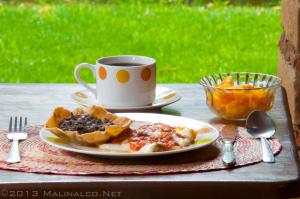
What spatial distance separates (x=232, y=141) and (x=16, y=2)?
13.4ft

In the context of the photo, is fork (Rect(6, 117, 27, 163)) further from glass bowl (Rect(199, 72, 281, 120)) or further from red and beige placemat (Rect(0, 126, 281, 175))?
glass bowl (Rect(199, 72, 281, 120))

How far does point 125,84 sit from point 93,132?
29cm

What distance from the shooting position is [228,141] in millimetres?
1404

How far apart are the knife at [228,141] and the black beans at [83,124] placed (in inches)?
8.0

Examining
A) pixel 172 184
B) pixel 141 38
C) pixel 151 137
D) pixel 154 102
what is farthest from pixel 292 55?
pixel 141 38

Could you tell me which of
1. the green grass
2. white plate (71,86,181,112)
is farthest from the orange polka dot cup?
the green grass

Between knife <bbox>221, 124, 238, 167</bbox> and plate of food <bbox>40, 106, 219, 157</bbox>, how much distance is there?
25 millimetres

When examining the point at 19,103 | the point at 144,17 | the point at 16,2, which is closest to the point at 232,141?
the point at 19,103

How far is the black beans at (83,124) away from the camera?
138cm

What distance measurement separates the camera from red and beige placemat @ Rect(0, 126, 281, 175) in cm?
126

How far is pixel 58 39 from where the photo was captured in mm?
4262

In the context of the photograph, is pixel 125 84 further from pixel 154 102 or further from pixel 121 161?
pixel 121 161

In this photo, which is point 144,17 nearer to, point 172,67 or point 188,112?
point 172,67

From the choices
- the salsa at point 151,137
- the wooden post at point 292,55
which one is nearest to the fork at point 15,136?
the salsa at point 151,137
